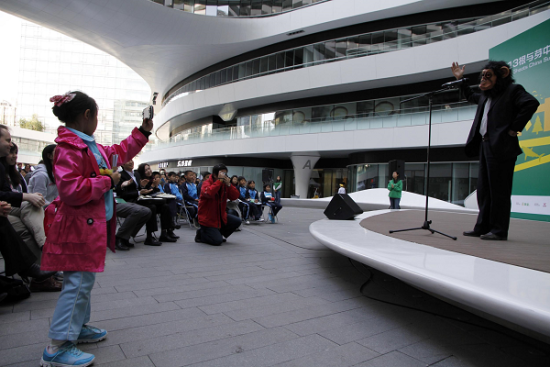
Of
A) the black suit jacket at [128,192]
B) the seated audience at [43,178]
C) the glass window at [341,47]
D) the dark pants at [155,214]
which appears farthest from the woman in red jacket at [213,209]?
the glass window at [341,47]

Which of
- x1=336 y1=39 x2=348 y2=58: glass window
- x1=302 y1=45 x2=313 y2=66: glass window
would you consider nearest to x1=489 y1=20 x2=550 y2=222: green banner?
x1=336 y1=39 x2=348 y2=58: glass window

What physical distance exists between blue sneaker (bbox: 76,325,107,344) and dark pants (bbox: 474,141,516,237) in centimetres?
374

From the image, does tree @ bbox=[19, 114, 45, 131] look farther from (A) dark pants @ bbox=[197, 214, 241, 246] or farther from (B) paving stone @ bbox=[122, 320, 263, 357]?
(B) paving stone @ bbox=[122, 320, 263, 357]

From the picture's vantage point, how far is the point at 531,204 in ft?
25.9

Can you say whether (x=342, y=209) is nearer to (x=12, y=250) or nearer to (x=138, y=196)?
(x=138, y=196)

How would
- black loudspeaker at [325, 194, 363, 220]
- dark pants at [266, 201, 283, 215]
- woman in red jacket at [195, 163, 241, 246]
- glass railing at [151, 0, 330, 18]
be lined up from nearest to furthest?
black loudspeaker at [325, 194, 363, 220] → woman in red jacket at [195, 163, 241, 246] → dark pants at [266, 201, 283, 215] → glass railing at [151, 0, 330, 18]

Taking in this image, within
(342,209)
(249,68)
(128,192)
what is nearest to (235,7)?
(249,68)

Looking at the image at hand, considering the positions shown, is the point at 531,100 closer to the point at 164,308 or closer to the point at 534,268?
the point at 534,268

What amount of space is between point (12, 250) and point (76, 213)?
1383 mm

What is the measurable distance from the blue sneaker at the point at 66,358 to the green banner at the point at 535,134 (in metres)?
8.68

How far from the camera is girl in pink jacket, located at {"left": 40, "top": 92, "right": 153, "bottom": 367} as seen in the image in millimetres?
1953

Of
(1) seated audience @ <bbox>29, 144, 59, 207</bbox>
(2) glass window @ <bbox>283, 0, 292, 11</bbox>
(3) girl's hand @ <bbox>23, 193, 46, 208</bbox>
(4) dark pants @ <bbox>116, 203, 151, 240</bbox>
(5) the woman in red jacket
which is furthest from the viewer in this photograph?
(2) glass window @ <bbox>283, 0, 292, 11</bbox>

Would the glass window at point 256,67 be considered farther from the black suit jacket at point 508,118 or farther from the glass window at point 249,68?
the black suit jacket at point 508,118

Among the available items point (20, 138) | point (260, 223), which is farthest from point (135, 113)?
point (260, 223)
